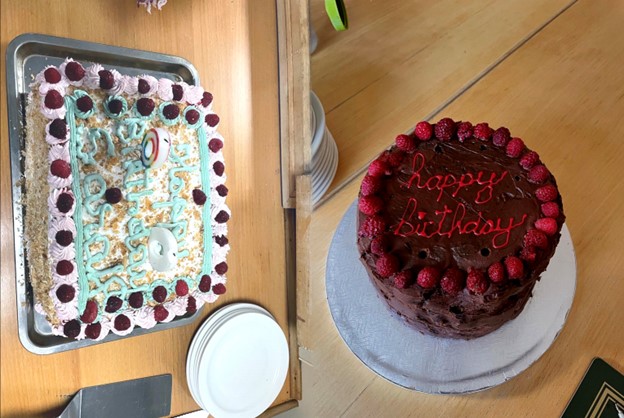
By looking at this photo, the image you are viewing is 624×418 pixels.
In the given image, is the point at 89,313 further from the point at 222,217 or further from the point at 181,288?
the point at 222,217

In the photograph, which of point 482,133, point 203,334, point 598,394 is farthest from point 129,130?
point 598,394

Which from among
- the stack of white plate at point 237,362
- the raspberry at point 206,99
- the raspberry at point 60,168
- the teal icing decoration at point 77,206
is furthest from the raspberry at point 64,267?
the raspberry at point 206,99

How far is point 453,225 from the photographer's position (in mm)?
796

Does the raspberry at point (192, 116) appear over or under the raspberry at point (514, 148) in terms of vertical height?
over

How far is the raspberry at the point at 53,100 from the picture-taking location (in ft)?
2.60

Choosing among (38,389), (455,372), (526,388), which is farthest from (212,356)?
(526,388)

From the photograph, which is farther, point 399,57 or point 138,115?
point 399,57

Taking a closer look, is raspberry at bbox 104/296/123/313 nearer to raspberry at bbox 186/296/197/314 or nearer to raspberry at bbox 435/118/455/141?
raspberry at bbox 186/296/197/314

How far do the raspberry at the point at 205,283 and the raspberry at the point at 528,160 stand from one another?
1.84 feet

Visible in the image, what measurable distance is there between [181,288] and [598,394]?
0.75 metres

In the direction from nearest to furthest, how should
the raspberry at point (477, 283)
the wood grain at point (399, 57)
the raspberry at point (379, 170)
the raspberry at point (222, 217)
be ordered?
the raspberry at point (477, 283)
the raspberry at point (379, 170)
the raspberry at point (222, 217)
the wood grain at point (399, 57)

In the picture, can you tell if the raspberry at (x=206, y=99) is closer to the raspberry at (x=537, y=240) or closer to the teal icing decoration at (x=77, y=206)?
the teal icing decoration at (x=77, y=206)

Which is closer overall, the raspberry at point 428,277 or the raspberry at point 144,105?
the raspberry at point 428,277

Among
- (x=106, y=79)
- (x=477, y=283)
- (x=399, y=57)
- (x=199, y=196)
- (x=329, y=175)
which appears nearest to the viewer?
(x=477, y=283)
